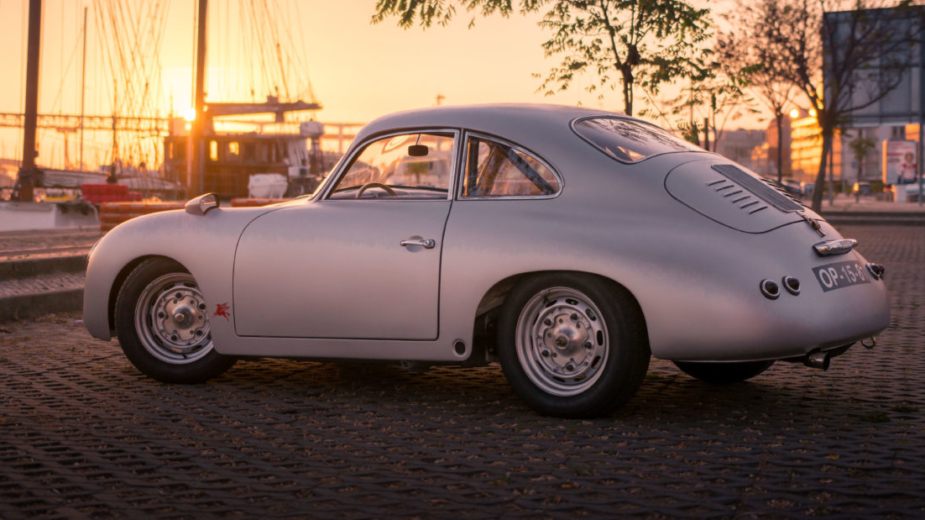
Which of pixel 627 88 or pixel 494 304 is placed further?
pixel 627 88

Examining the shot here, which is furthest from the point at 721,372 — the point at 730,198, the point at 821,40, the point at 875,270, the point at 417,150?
the point at 821,40

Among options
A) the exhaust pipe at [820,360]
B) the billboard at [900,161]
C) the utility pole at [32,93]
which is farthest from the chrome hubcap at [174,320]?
the billboard at [900,161]

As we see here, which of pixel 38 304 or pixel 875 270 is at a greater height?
pixel 875 270

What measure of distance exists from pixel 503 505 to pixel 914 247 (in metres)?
19.5

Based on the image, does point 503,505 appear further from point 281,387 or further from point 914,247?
point 914,247

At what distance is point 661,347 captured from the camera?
4930 mm

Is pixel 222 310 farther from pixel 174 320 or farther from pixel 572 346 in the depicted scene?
pixel 572 346

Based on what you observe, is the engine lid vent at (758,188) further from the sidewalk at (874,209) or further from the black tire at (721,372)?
the sidewalk at (874,209)

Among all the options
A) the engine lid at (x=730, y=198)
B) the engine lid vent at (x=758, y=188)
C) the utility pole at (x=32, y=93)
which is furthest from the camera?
the utility pole at (x=32, y=93)

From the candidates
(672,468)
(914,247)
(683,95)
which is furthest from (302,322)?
(914,247)

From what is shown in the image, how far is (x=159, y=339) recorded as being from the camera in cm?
636

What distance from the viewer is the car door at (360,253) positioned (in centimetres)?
550

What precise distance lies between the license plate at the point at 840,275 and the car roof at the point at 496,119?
1.36 metres

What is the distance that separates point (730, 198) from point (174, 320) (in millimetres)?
3029
